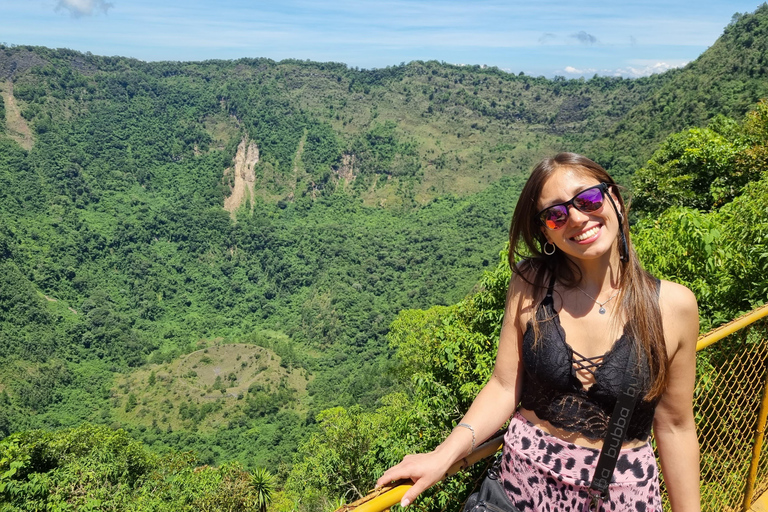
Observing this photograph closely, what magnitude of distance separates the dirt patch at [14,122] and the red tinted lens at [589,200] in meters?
105

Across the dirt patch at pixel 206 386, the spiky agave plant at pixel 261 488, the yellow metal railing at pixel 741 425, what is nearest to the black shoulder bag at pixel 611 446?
the yellow metal railing at pixel 741 425

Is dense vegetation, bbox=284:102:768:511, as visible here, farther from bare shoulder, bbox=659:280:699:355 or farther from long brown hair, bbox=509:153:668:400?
bare shoulder, bbox=659:280:699:355

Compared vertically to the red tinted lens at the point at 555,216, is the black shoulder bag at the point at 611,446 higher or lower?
lower

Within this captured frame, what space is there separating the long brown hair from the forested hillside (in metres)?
4.10

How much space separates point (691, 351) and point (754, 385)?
75.1 inches

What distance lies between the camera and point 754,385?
3.05 m

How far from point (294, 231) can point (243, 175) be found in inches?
758

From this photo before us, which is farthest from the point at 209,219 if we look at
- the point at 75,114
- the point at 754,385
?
the point at 754,385

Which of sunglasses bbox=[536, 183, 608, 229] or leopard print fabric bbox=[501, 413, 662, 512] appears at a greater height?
sunglasses bbox=[536, 183, 608, 229]

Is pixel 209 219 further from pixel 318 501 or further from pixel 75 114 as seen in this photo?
pixel 318 501

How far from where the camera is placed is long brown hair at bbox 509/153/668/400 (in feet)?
5.37

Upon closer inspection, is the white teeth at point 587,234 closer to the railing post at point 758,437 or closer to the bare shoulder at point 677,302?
the bare shoulder at point 677,302

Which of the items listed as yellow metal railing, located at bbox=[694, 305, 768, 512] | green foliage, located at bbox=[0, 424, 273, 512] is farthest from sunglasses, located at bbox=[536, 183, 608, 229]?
green foliage, located at bbox=[0, 424, 273, 512]

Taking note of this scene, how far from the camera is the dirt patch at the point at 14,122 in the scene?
85500 millimetres
